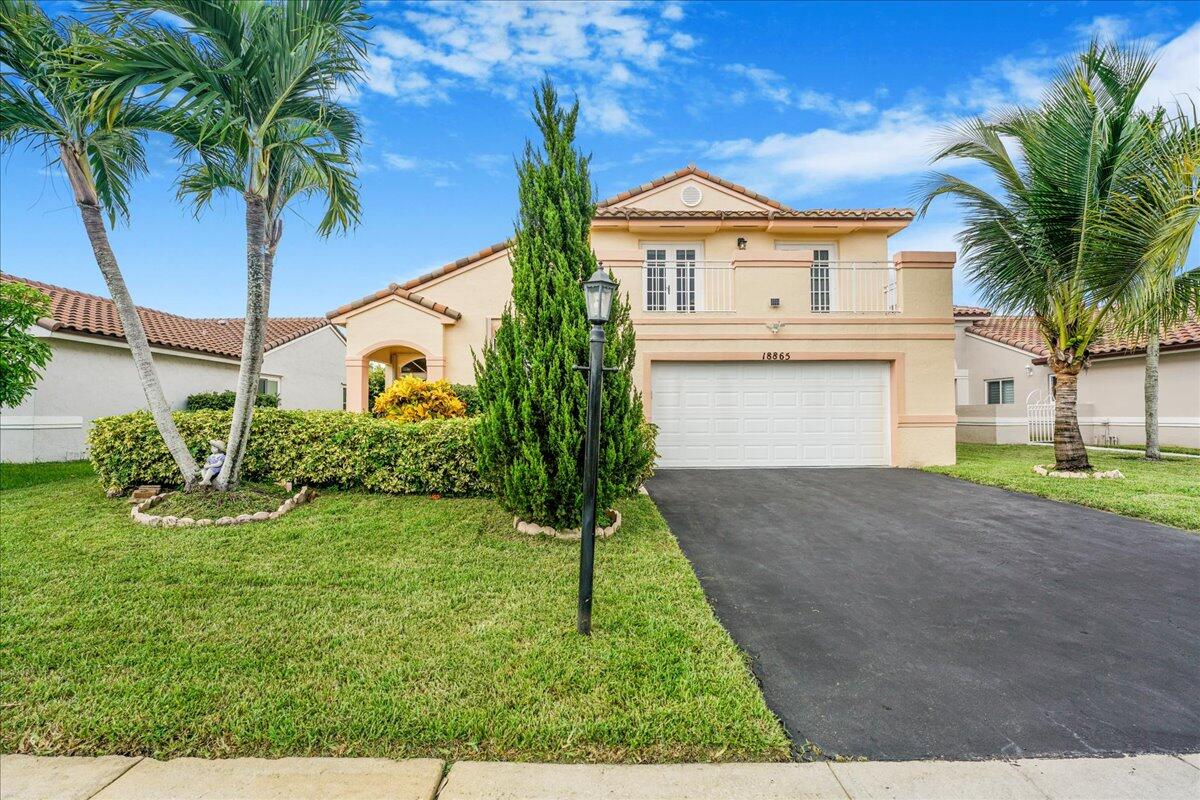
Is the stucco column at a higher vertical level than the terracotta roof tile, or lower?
lower

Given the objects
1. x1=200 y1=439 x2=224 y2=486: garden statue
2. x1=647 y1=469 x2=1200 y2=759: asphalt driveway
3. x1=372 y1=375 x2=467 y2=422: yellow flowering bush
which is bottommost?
x1=647 y1=469 x2=1200 y2=759: asphalt driveway

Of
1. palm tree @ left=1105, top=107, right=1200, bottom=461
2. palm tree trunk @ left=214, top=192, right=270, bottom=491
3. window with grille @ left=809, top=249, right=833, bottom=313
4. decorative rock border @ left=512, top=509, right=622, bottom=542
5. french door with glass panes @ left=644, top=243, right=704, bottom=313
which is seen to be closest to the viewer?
decorative rock border @ left=512, top=509, right=622, bottom=542

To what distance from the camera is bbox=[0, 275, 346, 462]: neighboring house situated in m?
11.4

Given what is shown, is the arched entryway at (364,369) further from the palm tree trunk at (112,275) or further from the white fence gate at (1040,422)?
the white fence gate at (1040,422)

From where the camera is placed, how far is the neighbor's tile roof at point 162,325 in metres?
12.6

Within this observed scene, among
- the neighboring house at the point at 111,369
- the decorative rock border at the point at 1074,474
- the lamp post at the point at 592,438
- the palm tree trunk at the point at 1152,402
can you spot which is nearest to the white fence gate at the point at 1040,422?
the palm tree trunk at the point at 1152,402

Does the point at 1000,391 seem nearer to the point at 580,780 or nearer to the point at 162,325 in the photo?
the point at 580,780

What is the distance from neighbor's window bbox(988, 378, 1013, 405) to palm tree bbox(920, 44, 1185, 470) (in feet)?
30.0

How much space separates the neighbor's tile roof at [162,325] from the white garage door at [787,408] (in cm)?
1038

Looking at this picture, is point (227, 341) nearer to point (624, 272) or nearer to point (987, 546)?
point (624, 272)

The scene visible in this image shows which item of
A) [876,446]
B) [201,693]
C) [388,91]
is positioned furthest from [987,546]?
[388,91]

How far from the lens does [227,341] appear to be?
18.2 m

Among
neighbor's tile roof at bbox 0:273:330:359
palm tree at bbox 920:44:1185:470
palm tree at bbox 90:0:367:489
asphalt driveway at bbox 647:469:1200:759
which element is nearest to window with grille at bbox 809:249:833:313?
palm tree at bbox 920:44:1185:470

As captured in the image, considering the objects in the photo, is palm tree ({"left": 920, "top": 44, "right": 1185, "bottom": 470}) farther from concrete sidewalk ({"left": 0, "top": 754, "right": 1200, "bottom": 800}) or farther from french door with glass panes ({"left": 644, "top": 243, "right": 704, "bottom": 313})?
concrete sidewalk ({"left": 0, "top": 754, "right": 1200, "bottom": 800})
